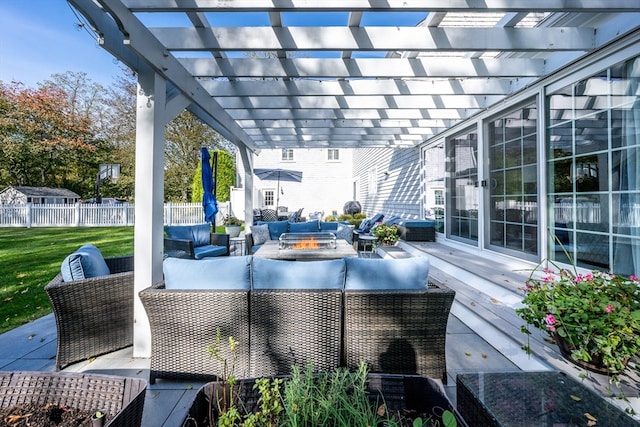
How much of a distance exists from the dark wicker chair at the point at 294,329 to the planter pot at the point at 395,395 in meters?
0.82

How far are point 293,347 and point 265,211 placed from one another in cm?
996

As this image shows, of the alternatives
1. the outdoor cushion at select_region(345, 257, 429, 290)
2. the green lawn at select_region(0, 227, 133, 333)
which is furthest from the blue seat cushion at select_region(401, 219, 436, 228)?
the green lawn at select_region(0, 227, 133, 333)

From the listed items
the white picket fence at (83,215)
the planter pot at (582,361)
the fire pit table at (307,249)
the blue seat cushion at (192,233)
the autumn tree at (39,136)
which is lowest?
the planter pot at (582,361)

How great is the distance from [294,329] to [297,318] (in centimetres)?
9

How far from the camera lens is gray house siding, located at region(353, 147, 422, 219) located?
9.08 metres

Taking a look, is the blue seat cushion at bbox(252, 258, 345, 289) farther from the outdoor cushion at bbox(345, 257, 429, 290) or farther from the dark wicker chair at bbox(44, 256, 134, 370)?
the dark wicker chair at bbox(44, 256, 134, 370)

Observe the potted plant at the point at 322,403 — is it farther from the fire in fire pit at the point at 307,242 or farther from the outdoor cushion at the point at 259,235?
the outdoor cushion at the point at 259,235

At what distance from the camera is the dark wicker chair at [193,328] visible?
84.7 inches

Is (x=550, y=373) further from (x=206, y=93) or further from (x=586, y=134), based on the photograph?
(x=206, y=93)

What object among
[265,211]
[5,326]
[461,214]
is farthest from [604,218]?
[265,211]

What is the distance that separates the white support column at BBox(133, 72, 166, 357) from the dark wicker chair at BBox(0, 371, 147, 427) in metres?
1.38

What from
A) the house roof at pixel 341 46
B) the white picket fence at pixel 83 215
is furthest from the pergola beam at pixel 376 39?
the white picket fence at pixel 83 215

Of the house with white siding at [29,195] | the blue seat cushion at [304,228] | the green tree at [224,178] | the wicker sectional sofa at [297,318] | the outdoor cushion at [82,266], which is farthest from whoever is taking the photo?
the house with white siding at [29,195]

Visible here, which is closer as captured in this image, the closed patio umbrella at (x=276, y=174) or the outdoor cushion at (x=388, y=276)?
the outdoor cushion at (x=388, y=276)
